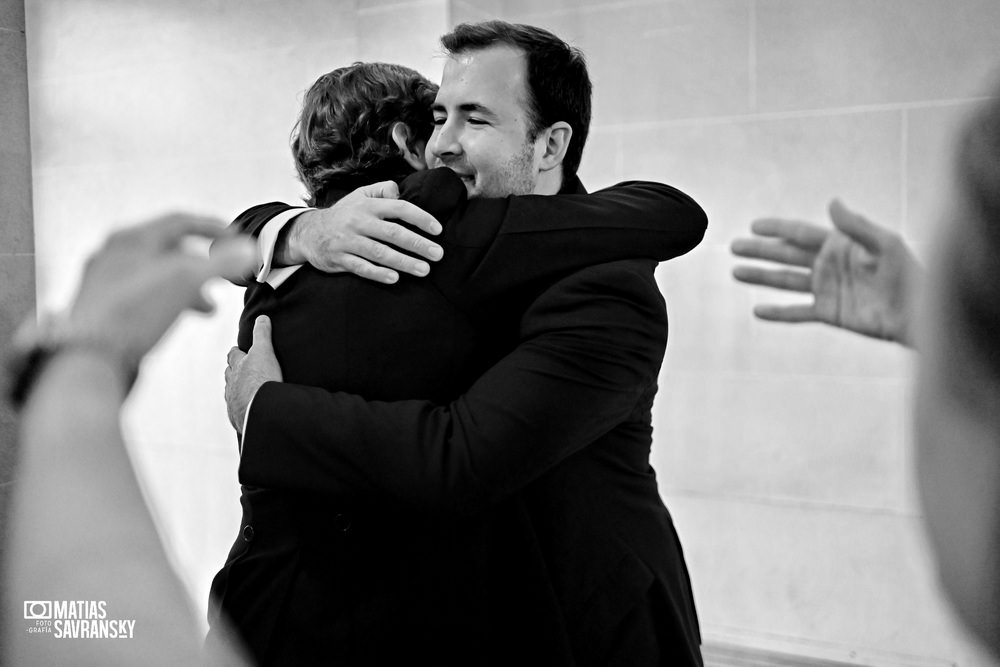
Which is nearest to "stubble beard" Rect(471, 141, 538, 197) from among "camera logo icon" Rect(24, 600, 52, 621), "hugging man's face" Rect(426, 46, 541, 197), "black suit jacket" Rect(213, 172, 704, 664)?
"hugging man's face" Rect(426, 46, 541, 197)

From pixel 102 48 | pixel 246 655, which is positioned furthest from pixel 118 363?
pixel 102 48

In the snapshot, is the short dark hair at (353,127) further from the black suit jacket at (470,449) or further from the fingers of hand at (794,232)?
the fingers of hand at (794,232)

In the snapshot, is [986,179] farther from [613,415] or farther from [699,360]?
[699,360]

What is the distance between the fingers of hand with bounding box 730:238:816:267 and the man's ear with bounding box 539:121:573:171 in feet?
2.38

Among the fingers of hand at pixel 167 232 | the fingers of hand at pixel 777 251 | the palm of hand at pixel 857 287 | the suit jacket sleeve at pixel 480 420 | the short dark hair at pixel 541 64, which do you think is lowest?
the suit jacket sleeve at pixel 480 420

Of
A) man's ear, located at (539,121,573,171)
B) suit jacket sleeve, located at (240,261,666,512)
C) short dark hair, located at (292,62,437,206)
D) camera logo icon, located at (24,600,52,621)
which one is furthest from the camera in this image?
man's ear, located at (539,121,573,171)

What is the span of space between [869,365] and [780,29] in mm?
689

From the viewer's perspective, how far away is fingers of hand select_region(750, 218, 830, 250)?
434 mm

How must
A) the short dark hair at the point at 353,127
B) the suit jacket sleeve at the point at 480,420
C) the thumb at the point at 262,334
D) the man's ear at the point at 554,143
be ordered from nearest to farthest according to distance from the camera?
the suit jacket sleeve at the point at 480,420 < the thumb at the point at 262,334 < the short dark hair at the point at 353,127 < the man's ear at the point at 554,143

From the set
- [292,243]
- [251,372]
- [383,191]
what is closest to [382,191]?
[383,191]

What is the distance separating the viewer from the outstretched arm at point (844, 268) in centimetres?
40

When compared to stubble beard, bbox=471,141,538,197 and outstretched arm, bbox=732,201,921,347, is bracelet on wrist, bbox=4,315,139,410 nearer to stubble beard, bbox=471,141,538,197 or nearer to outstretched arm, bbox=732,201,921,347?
outstretched arm, bbox=732,201,921,347

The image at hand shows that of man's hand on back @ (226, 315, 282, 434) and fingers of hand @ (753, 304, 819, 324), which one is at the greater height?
fingers of hand @ (753, 304, 819, 324)

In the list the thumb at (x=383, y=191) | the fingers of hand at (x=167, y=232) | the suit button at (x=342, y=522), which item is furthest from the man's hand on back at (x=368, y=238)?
the fingers of hand at (x=167, y=232)
